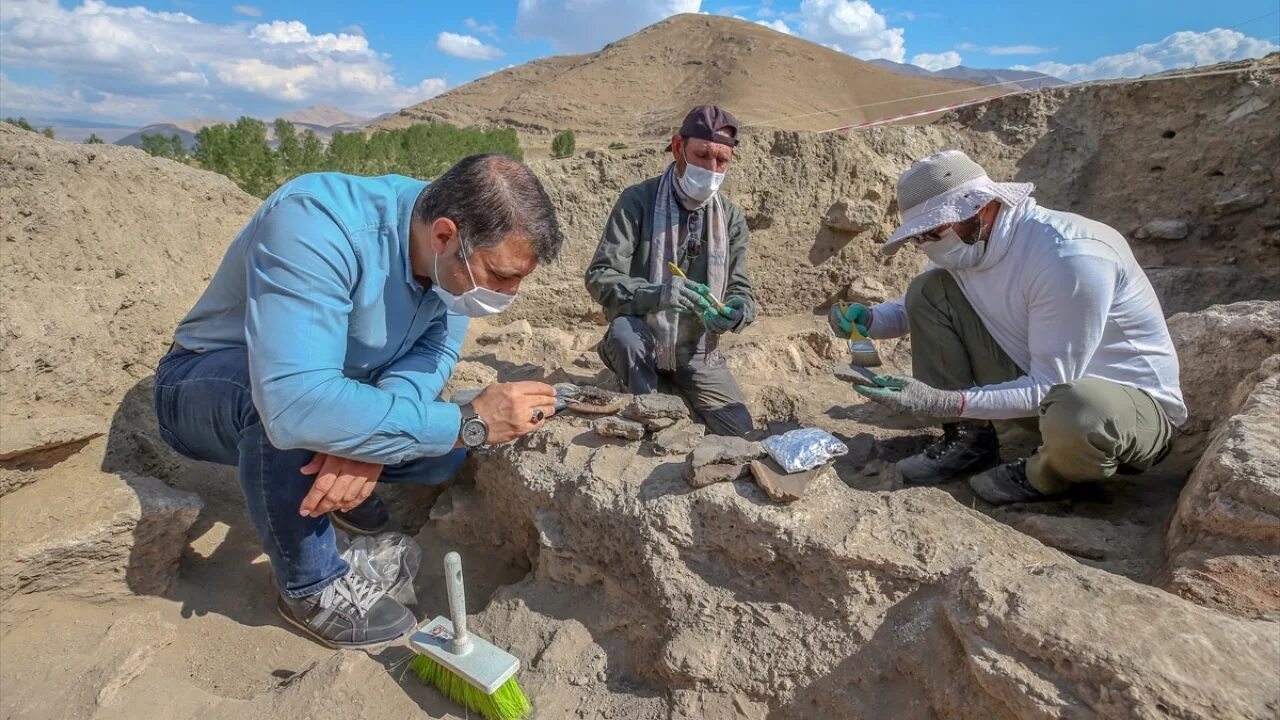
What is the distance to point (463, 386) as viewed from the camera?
319 cm

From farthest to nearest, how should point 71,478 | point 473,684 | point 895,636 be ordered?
1. point 71,478
2. point 473,684
3. point 895,636

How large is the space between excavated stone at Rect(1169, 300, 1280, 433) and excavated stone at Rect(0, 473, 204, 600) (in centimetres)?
371

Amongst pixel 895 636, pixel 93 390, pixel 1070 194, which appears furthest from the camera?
pixel 1070 194

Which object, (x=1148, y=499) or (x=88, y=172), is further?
(x=88, y=172)

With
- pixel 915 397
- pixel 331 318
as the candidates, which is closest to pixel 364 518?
pixel 331 318

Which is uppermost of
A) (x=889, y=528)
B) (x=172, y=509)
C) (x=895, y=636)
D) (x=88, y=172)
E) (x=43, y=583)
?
(x=88, y=172)

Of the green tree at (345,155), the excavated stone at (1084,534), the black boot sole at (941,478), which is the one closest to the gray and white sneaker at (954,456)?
the black boot sole at (941,478)

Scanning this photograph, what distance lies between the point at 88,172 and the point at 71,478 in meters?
1.48

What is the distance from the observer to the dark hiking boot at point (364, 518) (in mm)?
2412

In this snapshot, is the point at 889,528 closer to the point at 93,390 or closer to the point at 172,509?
the point at 172,509

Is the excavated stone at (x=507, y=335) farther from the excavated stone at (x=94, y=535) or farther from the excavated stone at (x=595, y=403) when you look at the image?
the excavated stone at (x=94, y=535)

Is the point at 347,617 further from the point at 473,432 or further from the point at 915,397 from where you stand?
the point at 915,397

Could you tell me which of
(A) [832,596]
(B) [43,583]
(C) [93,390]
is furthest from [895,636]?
(C) [93,390]

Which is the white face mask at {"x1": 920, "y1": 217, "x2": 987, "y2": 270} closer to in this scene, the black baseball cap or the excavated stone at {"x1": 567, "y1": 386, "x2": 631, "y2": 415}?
the black baseball cap
